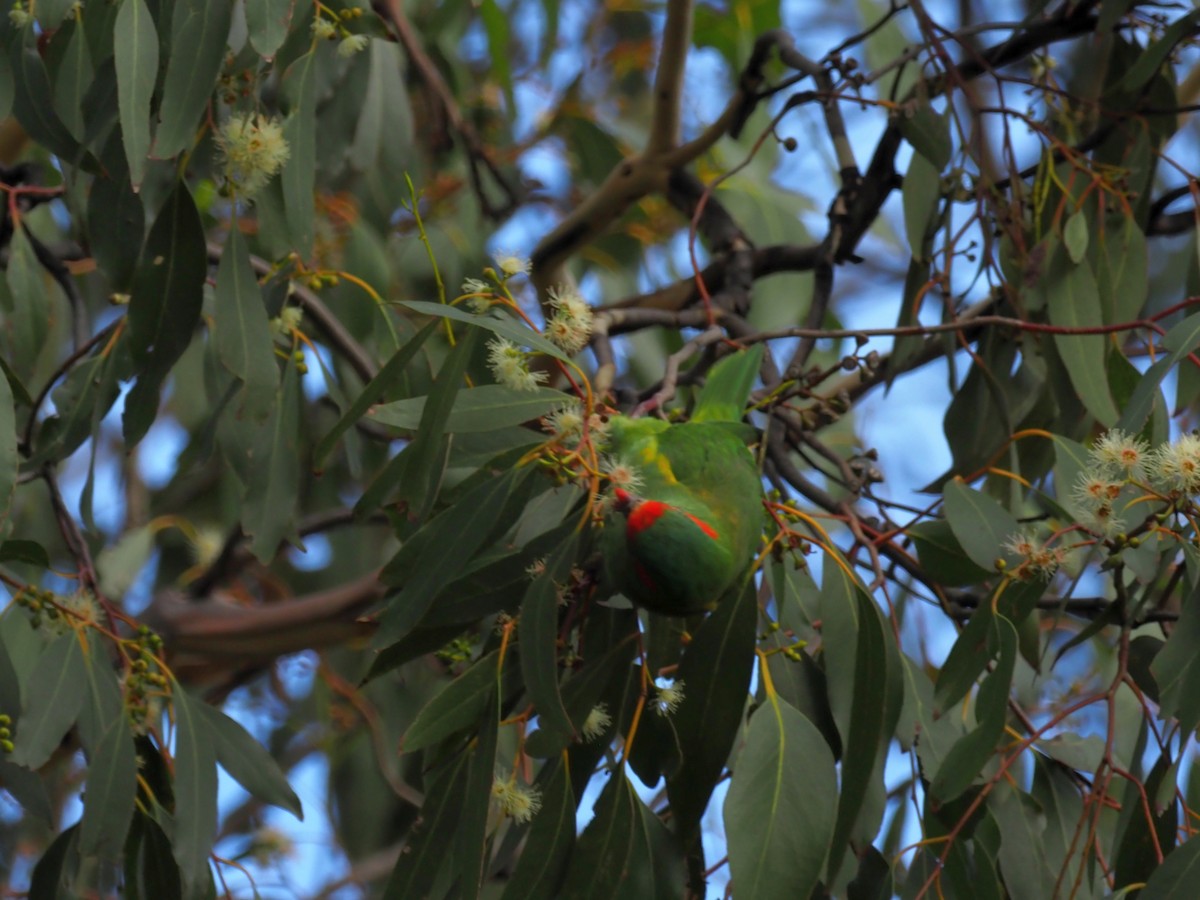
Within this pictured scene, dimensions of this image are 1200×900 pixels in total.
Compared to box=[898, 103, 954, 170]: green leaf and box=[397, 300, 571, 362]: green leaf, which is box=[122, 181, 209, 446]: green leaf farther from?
box=[898, 103, 954, 170]: green leaf

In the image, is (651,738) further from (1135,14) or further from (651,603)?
(1135,14)

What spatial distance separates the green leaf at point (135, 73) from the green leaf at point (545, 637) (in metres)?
0.55

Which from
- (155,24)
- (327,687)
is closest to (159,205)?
(155,24)

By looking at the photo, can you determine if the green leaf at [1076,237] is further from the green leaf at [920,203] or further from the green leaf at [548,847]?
the green leaf at [548,847]

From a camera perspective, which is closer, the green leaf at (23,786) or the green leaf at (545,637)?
the green leaf at (545,637)

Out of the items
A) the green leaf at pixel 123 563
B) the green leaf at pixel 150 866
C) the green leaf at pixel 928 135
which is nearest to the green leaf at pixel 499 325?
the green leaf at pixel 150 866

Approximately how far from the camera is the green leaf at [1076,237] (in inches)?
68.3

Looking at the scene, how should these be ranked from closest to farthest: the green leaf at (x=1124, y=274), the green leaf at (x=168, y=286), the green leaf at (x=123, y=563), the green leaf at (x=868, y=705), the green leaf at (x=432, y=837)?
1. the green leaf at (x=868, y=705)
2. the green leaf at (x=432, y=837)
3. the green leaf at (x=168, y=286)
4. the green leaf at (x=1124, y=274)
5. the green leaf at (x=123, y=563)

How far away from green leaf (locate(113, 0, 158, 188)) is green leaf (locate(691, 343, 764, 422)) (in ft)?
2.42

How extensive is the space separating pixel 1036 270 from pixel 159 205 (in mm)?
1170

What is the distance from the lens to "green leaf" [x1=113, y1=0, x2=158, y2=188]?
49.5 inches

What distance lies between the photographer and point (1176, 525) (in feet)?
3.95

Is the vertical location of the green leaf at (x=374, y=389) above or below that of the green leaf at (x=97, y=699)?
above

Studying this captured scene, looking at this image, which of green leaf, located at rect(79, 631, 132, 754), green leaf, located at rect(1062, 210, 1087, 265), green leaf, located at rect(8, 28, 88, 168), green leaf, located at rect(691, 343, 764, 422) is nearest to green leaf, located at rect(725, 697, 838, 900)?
green leaf, located at rect(691, 343, 764, 422)
